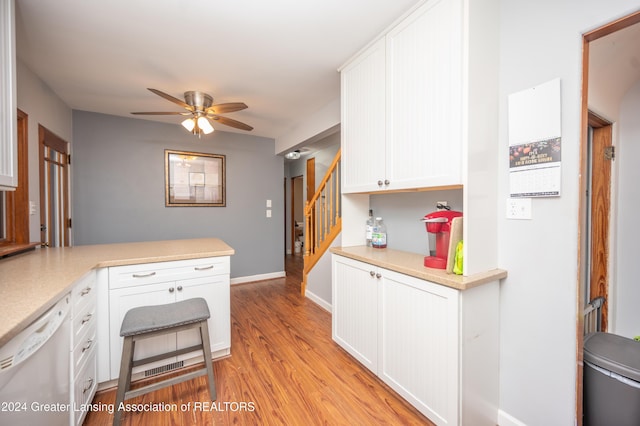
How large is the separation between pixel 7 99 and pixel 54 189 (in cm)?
199

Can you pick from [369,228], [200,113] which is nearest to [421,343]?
[369,228]

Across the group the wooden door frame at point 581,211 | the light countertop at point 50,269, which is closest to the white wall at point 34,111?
the light countertop at point 50,269

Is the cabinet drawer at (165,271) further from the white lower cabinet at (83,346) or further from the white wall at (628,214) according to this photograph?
the white wall at (628,214)

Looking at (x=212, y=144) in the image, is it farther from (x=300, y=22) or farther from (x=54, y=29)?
(x=300, y=22)

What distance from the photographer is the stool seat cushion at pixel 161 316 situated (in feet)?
4.83

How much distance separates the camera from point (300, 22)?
67.0 inches

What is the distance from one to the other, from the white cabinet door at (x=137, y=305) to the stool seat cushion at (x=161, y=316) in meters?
0.11

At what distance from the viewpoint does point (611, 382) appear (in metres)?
1.24

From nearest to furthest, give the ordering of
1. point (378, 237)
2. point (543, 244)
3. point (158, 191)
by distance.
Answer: point (543, 244) < point (378, 237) < point (158, 191)

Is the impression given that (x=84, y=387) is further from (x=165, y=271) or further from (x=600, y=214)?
(x=600, y=214)

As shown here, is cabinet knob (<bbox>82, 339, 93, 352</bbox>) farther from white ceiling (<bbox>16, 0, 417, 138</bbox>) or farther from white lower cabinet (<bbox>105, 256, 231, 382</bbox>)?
white ceiling (<bbox>16, 0, 417, 138</bbox>)

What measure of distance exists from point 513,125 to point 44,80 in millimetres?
3860

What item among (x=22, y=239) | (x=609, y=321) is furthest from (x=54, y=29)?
(x=609, y=321)

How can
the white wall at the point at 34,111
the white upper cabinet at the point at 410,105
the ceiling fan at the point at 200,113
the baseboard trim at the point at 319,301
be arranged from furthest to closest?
the baseboard trim at the point at 319,301 < the ceiling fan at the point at 200,113 < the white wall at the point at 34,111 < the white upper cabinet at the point at 410,105
